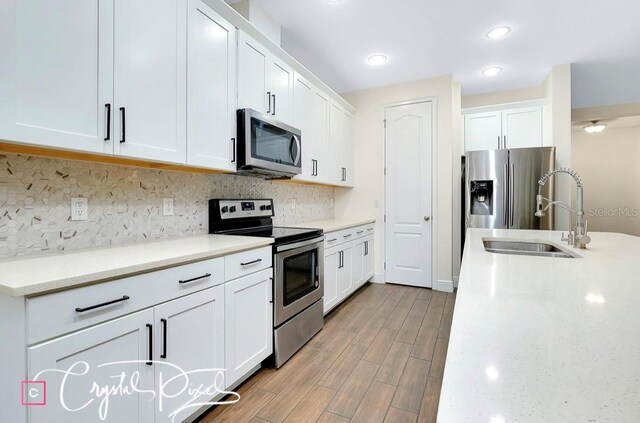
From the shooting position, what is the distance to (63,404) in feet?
3.41

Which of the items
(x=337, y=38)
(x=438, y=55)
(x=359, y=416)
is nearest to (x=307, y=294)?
(x=359, y=416)

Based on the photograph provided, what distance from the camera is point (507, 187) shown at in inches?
144

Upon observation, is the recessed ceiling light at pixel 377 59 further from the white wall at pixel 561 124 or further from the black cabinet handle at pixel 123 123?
the black cabinet handle at pixel 123 123

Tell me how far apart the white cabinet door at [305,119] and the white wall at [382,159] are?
127cm

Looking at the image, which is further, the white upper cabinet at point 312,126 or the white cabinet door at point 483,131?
the white cabinet door at point 483,131

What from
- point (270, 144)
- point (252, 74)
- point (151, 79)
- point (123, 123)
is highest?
point (252, 74)

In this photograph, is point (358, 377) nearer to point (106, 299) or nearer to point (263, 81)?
point (106, 299)

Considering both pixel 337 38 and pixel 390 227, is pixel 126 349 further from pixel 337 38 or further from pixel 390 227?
pixel 390 227

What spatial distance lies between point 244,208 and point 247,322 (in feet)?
3.31

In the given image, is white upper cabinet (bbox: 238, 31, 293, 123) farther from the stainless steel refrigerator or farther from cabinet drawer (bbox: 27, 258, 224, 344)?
the stainless steel refrigerator

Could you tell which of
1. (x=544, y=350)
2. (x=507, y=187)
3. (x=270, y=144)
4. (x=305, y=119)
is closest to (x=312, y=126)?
(x=305, y=119)

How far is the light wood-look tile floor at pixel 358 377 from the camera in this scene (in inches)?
66.4

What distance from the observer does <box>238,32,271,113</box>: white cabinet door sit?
220cm

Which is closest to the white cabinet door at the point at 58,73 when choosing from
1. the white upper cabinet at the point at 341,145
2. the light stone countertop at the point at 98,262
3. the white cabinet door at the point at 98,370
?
the light stone countertop at the point at 98,262
